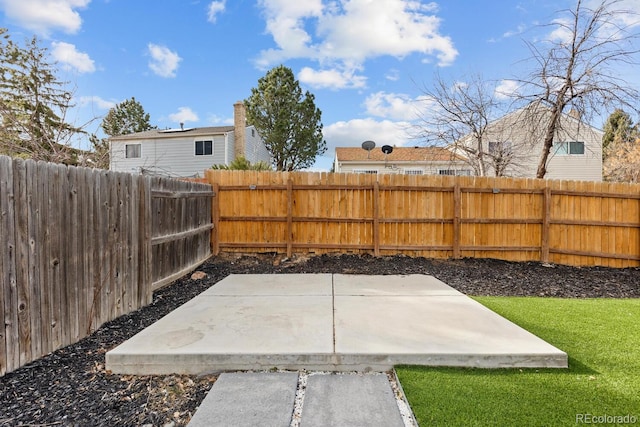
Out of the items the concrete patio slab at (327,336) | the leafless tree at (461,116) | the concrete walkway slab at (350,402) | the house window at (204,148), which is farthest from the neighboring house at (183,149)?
the concrete walkway slab at (350,402)

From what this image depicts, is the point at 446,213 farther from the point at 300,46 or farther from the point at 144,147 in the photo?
the point at 144,147

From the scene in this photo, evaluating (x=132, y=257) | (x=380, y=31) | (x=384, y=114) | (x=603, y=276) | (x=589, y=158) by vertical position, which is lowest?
(x=603, y=276)

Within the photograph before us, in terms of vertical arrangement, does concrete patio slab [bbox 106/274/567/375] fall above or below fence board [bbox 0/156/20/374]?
below

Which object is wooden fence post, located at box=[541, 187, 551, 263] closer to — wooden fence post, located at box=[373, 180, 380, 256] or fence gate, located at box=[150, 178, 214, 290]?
wooden fence post, located at box=[373, 180, 380, 256]

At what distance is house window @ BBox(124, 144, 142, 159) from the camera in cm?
1850

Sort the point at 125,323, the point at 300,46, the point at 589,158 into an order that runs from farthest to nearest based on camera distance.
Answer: the point at 589,158, the point at 300,46, the point at 125,323

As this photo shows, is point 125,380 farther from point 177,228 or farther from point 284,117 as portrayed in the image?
point 284,117

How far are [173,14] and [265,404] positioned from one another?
32.1 ft

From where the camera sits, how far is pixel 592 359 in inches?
107

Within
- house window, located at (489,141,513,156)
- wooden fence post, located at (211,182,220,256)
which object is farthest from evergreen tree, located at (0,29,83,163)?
house window, located at (489,141,513,156)

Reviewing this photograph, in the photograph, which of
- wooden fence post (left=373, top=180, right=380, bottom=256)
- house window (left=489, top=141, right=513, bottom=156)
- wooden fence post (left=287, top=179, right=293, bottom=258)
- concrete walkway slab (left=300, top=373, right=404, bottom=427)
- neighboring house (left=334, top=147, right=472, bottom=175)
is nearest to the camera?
concrete walkway slab (left=300, top=373, right=404, bottom=427)

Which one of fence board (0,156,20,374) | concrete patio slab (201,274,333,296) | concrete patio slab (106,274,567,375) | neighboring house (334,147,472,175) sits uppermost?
neighboring house (334,147,472,175)

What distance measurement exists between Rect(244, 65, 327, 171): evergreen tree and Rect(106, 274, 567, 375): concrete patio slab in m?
19.2

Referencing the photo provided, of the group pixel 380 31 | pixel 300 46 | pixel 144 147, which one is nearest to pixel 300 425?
pixel 380 31
